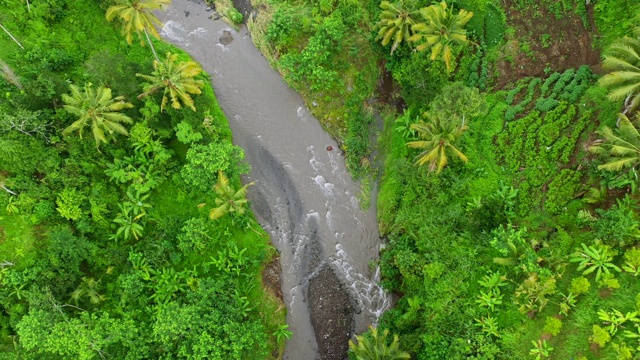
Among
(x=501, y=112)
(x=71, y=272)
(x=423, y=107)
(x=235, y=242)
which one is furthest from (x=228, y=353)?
(x=501, y=112)

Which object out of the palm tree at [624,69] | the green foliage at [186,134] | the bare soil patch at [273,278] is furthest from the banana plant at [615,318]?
the green foliage at [186,134]

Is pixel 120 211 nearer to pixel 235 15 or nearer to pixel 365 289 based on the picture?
pixel 365 289

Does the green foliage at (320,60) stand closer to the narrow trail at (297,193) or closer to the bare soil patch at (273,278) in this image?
the narrow trail at (297,193)

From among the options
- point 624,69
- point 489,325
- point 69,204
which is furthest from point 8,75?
point 624,69

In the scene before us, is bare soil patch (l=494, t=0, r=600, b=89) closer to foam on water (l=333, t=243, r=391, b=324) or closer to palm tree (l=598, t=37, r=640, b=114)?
palm tree (l=598, t=37, r=640, b=114)

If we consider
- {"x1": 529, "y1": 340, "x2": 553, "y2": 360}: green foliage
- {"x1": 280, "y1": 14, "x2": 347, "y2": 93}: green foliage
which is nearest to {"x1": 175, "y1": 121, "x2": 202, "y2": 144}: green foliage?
{"x1": 280, "y1": 14, "x2": 347, "y2": 93}: green foliage

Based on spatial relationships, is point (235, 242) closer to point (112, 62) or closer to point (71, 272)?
point (71, 272)

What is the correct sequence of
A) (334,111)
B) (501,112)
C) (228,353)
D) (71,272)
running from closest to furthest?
(228,353) < (71,272) < (501,112) < (334,111)
